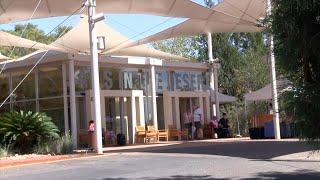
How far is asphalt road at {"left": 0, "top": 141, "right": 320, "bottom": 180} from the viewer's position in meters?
13.6

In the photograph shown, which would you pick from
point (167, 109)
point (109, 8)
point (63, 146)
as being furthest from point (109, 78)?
point (63, 146)

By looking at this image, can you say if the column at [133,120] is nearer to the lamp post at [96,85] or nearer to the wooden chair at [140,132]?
the wooden chair at [140,132]

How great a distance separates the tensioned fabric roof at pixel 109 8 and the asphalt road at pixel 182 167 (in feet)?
26.9

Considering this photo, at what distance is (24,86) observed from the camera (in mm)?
28781

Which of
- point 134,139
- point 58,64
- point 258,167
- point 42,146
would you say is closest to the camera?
point 258,167

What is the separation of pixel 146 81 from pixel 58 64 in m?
6.10

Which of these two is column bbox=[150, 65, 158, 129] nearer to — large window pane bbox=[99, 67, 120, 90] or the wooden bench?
the wooden bench

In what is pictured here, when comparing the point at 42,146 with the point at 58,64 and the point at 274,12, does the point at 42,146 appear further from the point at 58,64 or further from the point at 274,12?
the point at 274,12

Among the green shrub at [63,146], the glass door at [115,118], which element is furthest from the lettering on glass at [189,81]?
the green shrub at [63,146]

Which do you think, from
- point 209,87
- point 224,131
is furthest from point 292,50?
point 209,87

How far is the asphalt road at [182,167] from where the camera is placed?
1365cm

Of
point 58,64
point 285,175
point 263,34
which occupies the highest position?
point 58,64

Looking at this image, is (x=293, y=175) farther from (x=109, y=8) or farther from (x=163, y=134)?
(x=163, y=134)

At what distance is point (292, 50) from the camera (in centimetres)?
788
